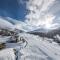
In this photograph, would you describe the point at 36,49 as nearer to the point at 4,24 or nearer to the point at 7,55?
the point at 7,55

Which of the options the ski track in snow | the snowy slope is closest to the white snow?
the ski track in snow

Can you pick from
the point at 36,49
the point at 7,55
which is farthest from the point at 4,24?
the point at 36,49

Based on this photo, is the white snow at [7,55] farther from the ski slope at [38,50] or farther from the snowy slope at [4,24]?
the snowy slope at [4,24]

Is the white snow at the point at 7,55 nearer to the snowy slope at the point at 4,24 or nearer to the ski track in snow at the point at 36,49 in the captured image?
the ski track in snow at the point at 36,49

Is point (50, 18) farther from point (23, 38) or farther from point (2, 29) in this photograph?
point (2, 29)

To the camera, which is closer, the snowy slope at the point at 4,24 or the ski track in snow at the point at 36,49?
the ski track in snow at the point at 36,49

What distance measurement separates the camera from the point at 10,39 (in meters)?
2.17

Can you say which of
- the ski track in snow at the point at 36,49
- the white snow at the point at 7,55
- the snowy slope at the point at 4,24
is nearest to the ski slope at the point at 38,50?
the ski track in snow at the point at 36,49

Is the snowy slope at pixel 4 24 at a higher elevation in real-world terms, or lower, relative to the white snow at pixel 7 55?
higher

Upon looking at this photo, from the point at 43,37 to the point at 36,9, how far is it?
0.45m

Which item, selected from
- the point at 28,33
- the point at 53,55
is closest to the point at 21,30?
the point at 28,33

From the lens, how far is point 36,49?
2.08 metres

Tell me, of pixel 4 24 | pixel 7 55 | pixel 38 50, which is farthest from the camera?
pixel 4 24

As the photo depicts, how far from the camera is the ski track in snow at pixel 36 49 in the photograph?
198 centimetres
